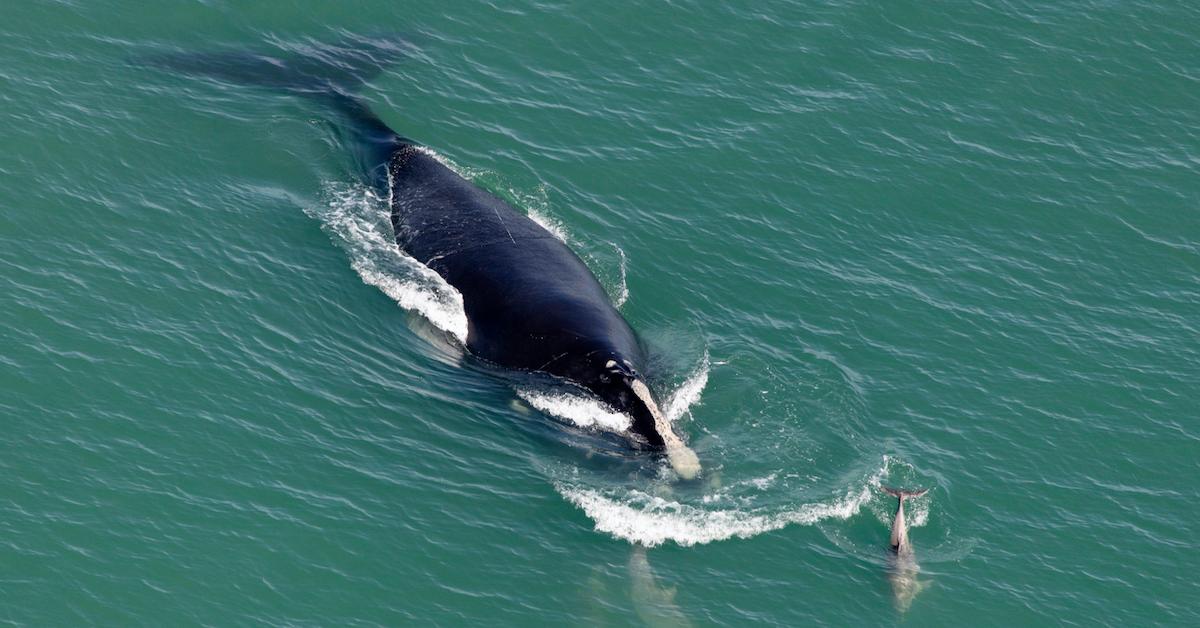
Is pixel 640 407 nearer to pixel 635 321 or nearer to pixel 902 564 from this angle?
pixel 635 321

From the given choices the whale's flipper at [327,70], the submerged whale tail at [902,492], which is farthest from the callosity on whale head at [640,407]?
the whale's flipper at [327,70]

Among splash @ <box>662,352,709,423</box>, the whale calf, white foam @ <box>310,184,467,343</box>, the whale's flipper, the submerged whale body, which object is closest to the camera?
the whale calf

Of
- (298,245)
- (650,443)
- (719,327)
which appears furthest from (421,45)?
(650,443)

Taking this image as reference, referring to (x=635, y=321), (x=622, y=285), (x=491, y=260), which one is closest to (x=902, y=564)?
(x=635, y=321)

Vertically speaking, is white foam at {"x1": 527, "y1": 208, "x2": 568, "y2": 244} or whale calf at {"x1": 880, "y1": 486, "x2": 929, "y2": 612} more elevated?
white foam at {"x1": 527, "y1": 208, "x2": 568, "y2": 244}

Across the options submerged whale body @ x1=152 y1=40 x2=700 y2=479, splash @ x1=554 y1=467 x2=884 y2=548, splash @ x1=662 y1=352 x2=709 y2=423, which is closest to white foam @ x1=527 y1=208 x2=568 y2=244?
submerged whale body @ x1=152 y1=40 x2=700 y2=479

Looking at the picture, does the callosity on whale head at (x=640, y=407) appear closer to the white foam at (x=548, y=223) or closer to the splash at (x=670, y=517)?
the splash at (x=670, y=517)

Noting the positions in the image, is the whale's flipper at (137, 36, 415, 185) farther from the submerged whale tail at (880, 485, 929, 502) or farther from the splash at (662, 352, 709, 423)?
the submerged whale tail at (880, 485, 929, 502)
